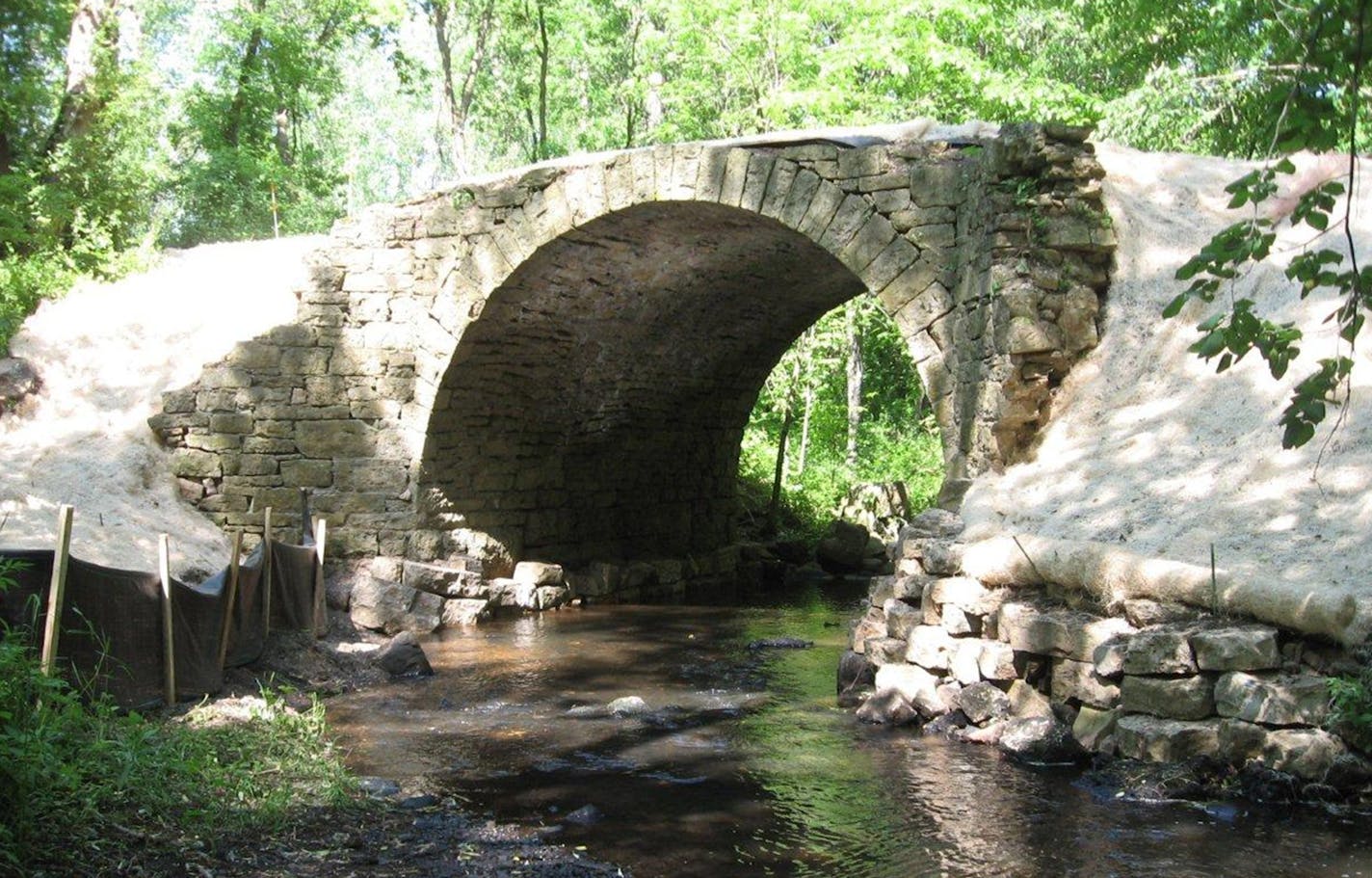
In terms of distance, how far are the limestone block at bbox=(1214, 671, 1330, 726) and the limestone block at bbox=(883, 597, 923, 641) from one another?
7.53 ft

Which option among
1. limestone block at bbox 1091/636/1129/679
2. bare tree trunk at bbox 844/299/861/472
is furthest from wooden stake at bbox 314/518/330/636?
bare tree trunk at bbox 844/299/861/472

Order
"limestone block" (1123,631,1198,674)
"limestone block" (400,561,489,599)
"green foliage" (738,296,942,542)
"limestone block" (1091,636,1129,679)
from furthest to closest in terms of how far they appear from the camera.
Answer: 1. "green foliage" (738,296,942,542)
2. "limestone block" (400,561,489,599)
3. "limestone block" (1091,636,1129,679)
4. "limestone block" (1123,631,1198,674)

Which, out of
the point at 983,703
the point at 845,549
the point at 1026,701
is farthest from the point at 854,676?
the point at 845,549

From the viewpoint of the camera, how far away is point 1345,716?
492cm

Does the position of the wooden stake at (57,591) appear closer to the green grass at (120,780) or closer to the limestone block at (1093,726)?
the green grass at (120,780)

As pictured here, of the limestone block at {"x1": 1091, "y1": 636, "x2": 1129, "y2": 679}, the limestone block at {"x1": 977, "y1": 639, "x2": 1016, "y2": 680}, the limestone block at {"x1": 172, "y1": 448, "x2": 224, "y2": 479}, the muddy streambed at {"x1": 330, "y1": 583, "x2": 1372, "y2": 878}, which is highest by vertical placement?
the limestone block at {"x1": 172, "y1": 448, "x2": 224, "y2": 479}

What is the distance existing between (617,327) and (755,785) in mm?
6894

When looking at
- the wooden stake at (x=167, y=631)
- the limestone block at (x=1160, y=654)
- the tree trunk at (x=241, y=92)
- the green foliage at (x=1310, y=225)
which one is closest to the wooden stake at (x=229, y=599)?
the wooden stake at (x=167, y=631)

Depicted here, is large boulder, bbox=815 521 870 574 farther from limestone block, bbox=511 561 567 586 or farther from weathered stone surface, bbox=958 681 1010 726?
weathered stone surface, bbox=958 681 1010 726

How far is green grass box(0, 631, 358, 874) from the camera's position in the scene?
389 cm

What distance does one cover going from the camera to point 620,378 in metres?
12.8

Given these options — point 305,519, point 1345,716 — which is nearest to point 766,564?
point 305,519

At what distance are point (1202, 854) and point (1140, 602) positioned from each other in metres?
1.50

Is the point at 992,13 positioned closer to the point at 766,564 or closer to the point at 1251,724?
the point at 766,564
